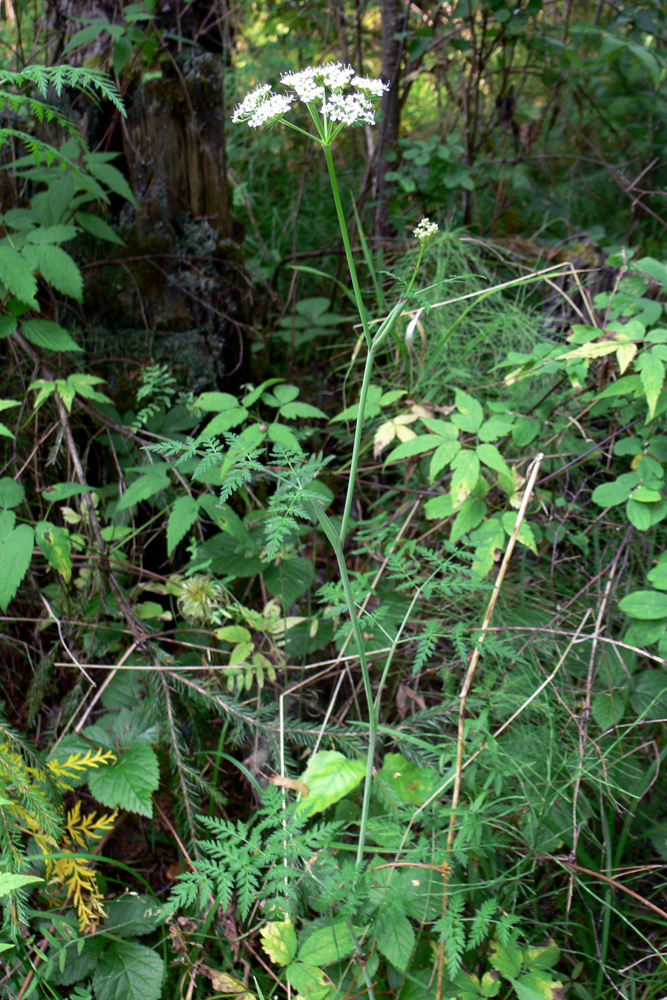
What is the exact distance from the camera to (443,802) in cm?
135

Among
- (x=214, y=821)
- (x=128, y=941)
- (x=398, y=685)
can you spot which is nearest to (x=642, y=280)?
(x=398, y=685)

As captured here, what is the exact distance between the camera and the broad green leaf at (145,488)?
4.97 feet

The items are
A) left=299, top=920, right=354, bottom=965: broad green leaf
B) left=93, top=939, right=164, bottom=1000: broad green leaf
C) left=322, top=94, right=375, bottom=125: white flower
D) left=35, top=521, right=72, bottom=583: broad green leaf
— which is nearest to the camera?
left=322, top=94, right=375, bottom=125: white flower

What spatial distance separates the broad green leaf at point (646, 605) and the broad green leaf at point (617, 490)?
0.24 m

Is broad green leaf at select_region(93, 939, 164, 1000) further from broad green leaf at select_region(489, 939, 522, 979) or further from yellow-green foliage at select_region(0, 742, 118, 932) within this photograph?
broad green leaf at select_region(489, 939, 522, 979)

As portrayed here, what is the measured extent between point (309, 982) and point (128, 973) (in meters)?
0.38

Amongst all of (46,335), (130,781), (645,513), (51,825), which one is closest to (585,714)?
(645,513)

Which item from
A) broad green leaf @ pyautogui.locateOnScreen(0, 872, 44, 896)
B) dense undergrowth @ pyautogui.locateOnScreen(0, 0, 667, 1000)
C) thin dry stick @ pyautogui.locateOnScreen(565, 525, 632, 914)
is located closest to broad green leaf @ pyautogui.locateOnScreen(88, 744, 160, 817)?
dense undergrowth @ pyautogui.locateOnScreen(0, 0, 667, 1000)

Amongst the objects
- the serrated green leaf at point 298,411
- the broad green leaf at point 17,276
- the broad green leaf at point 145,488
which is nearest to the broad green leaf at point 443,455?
the serrated green leaf at point 298,411

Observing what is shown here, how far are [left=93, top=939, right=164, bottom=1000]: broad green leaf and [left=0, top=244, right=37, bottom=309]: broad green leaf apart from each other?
1.40m

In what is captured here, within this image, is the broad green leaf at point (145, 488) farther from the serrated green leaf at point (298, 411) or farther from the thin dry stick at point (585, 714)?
the thin dry stick at point (585, 714)

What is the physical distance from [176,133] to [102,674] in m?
1.66

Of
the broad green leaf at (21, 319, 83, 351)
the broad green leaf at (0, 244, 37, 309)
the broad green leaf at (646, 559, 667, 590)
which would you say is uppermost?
the broad green leaf at (0, 244, 37, 309)

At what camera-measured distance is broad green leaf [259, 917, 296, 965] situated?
1.09m
